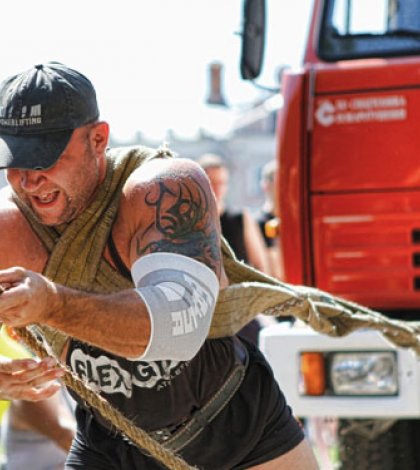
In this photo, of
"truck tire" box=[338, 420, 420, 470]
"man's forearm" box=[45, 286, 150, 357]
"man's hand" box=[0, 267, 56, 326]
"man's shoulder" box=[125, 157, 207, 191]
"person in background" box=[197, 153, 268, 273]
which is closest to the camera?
"man's hand" box=[0, 267, 56, 326]

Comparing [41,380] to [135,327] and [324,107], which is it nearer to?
[135,327]

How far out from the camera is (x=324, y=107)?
5.12 meters

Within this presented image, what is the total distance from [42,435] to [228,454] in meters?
1.81

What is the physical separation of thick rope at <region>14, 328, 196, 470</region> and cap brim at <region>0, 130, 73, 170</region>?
45 centimetres

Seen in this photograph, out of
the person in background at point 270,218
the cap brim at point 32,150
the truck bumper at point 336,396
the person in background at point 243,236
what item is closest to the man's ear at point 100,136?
the cap brim at point 32,150

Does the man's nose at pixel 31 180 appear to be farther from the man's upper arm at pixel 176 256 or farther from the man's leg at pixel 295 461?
the man's leg at pixel 295 461

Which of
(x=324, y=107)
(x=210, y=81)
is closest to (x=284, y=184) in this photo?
(x=324, y=107)

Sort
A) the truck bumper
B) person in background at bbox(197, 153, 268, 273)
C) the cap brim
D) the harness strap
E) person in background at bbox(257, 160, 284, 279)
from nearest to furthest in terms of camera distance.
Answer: the cap brim → the harness strap → the truck bumper → person in background at bbox(197, 153, 268, 273) → person in background at bbox(257, 160, 284, 279)

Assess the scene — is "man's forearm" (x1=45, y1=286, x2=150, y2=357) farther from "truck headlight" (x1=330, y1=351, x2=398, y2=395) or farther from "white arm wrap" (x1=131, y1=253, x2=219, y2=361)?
"truck headlight" (x1=330, y1=351, x2=398, y2=395)

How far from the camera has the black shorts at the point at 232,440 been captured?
342 cm

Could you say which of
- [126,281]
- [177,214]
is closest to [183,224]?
[177,214]

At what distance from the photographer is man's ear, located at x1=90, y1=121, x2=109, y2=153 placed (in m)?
3.09

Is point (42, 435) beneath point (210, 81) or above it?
above

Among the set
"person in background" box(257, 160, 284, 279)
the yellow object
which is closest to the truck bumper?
the yellow object
